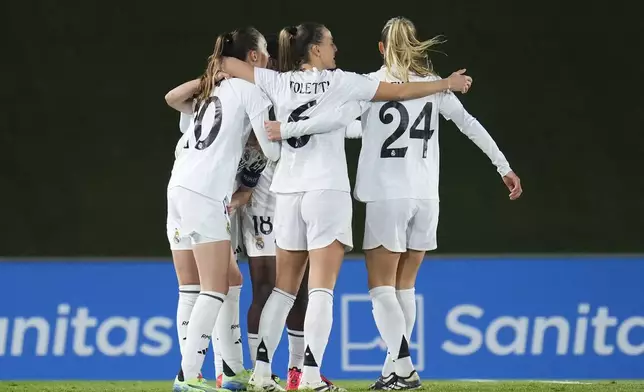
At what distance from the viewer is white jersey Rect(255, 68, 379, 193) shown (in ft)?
16.1

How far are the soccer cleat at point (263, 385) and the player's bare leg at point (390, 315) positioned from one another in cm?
63

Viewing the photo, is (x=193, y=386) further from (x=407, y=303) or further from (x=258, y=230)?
(x=407, y=303)

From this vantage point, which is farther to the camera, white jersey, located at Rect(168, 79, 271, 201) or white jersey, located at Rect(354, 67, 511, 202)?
white jersey, located at Rect(354, 67, 511, 202)

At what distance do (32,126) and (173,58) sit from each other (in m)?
1.54

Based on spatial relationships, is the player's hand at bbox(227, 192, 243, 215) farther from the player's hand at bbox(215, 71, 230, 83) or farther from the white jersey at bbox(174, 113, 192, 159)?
the player's hand at bbox(215, 71, 230, 83)

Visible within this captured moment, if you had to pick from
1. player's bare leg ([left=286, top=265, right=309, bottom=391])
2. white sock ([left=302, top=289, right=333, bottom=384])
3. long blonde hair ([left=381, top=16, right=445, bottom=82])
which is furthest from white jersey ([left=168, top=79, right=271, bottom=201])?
player's bare leg ([left=286, top=265, right=309, bottom=391])

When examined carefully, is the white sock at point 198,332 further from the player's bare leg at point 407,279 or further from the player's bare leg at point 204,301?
the player's bare leg at point 407,279

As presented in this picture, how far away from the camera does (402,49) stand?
525cm

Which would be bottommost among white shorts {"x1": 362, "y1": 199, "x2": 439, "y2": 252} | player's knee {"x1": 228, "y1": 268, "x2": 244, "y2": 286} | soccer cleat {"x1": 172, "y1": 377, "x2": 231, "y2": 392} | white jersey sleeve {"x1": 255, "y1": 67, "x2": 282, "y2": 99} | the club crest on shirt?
soccer cleat {"x1": 172, "y1": 377, "x2": 231, "y2": 392}

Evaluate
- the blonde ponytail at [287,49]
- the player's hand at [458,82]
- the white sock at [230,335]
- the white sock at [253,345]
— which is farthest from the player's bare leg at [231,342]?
the player's hand at [458,82]

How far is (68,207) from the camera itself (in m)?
10.5

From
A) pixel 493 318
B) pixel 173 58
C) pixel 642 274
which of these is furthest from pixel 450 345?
pixel 173 58

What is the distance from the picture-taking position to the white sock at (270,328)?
193 inches

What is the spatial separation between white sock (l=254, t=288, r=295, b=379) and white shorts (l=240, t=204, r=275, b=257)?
2.17ft
